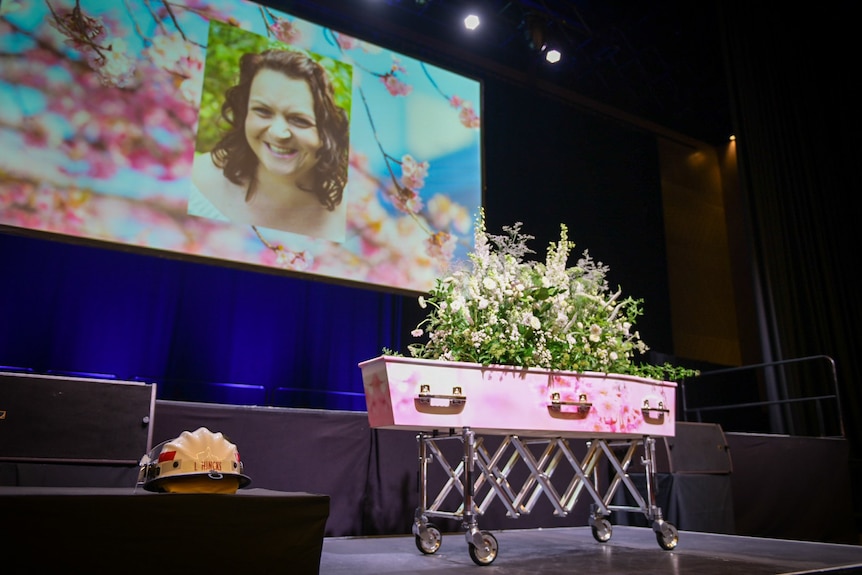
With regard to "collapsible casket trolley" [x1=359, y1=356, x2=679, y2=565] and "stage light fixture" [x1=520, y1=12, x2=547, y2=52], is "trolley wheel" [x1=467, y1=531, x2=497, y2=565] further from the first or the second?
"stage light fixture" [x1=520, y1=12, x2=547, y2=52]

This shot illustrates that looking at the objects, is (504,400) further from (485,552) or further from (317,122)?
(317,122)

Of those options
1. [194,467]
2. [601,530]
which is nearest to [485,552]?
[601,530]

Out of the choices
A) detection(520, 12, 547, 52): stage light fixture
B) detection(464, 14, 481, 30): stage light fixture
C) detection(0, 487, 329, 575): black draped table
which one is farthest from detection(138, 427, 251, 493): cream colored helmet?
detection(520, 12, 547, 52): stage light fixture

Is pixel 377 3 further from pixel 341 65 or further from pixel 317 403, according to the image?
pixel 317 403

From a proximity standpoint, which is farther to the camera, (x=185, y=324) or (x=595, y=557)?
(x=185, y=324)

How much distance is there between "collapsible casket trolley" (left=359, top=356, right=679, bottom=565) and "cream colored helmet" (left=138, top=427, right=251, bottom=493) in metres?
0.98

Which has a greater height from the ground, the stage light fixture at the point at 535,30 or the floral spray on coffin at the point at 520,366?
the stage light fixture at the point at 535,30

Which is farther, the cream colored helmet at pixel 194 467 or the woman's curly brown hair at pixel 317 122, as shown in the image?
the woman's curly brown hair at pixel 317 122

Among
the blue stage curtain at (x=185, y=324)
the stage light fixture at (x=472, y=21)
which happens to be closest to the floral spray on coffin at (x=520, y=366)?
the blue stage curtain at (x=185, y=324)

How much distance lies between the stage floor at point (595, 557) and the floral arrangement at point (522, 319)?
0.78m

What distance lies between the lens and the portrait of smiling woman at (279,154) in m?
4.84

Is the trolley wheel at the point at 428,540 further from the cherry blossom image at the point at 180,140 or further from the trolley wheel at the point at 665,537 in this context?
the cherry blossom image at the point at 180,140

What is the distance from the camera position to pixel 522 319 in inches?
110

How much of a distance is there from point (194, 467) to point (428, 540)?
5.02 ft
